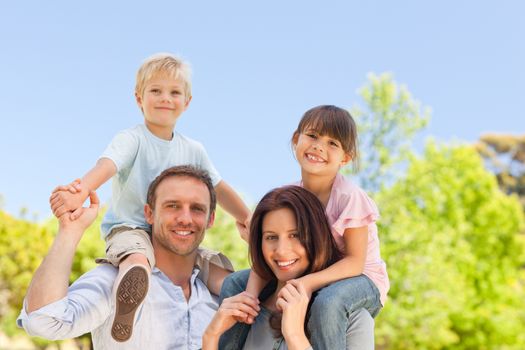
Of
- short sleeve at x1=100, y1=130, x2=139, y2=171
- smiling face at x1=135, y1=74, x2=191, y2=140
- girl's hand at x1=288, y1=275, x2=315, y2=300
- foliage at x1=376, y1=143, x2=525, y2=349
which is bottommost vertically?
foliage at x1=376, y1=143, x2=525, y2=349

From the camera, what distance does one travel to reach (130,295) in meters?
3.63

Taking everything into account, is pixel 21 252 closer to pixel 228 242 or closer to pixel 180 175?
pixel 228 242

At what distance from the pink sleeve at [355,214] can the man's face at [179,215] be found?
3.33 feet

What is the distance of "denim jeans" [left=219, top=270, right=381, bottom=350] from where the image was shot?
3.13 metres

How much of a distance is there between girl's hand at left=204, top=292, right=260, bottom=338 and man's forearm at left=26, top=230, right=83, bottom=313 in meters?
0.86

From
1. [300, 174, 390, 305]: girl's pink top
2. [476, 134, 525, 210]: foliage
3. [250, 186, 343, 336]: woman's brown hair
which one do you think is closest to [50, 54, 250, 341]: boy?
[250, 186, 343, 336]: woman's brown hair

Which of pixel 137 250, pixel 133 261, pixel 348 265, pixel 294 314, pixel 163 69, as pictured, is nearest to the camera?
pixel 294 314

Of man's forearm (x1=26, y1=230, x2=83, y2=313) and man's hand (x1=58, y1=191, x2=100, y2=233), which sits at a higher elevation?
man's hand (x1=58, y1=191, x2=100, y2=233)

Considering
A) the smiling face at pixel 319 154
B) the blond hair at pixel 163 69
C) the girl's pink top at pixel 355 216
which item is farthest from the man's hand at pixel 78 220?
the girl's pink top at pixel 355 216

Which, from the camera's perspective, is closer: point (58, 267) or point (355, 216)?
point (355, 216)

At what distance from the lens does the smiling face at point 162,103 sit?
4398mm

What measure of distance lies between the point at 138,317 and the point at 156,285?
0.76 feet

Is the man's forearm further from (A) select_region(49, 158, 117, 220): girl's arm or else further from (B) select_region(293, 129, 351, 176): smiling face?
(B) select_region(293, 129, 351, 176): smiling face

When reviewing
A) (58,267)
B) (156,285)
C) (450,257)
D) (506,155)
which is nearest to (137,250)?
(156,285)
